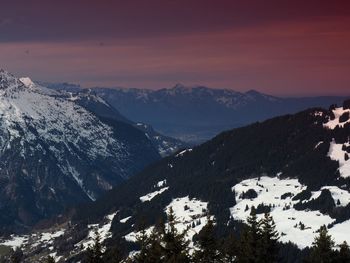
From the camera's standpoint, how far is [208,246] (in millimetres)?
82125

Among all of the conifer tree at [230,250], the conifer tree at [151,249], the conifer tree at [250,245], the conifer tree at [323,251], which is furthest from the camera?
the conifer tree at [230,250]

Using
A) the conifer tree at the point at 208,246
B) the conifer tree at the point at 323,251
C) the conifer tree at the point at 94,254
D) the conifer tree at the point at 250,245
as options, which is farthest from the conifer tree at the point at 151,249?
the conifer tree at the point at 323,251

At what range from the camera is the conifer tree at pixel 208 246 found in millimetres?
81438

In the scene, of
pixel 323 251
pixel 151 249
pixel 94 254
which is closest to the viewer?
pixel 151 249

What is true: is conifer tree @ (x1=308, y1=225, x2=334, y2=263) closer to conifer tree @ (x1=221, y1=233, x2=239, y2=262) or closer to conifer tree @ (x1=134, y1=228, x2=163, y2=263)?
conifer tree @ (x1=221, y1=233, x2=239, y2=262)

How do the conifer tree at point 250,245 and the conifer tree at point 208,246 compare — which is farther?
the conifer tree at point 208,246

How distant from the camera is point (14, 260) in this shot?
9638cm

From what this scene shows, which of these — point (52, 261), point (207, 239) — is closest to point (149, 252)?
point (207, 239)

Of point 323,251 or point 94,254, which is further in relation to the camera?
point 94,254

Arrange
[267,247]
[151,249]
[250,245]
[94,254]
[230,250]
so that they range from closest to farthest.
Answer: [151,249], [267,247], [94,254], [250,245], [230,250]

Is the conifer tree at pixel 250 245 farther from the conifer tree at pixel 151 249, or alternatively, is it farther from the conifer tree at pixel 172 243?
the conifer tree at pixel 151 249

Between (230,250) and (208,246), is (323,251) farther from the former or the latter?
(208,246)

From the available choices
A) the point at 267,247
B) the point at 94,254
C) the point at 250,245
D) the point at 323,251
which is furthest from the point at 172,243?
the point at 323,251

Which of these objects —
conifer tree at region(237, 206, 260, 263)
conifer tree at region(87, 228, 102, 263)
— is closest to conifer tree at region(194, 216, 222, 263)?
conifer tree at region(237, 206, 260, 263)
